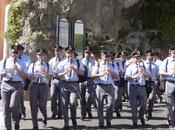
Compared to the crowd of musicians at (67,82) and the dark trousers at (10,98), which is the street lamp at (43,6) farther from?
the dark trousers at (10,98)

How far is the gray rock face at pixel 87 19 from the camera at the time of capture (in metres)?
20.6

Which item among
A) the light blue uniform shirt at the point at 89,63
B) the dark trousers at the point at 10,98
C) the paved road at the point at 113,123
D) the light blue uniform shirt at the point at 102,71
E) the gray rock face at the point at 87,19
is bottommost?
the paved road at the point at 113,123

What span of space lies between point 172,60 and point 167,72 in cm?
33

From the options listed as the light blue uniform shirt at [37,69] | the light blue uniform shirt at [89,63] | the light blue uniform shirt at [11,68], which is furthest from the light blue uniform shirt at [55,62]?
the light blue uniform shirt at [11,68]

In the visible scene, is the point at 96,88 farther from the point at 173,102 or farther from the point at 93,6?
the point at 93,6

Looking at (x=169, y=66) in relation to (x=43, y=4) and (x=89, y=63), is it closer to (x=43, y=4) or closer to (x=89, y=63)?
(x=89, y=63)

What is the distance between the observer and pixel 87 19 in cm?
2203

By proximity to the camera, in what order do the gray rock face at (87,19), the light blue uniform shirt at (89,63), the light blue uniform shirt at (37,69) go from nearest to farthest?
1. the light blue uniform shirt at (37,69)
2. the light blue uniform shirt at (89,63)
3. the gray rock face at (87,19)

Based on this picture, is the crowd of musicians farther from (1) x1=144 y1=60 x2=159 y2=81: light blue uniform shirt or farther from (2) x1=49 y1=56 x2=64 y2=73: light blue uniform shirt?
(1) x1=144 y1=60 x2=159 y2=81: light blue uniform shirt

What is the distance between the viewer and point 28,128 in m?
13.3

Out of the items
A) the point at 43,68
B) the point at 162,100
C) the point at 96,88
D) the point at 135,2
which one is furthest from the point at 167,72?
the point at 135,2

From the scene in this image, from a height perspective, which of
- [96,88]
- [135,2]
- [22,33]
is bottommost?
[96,88]

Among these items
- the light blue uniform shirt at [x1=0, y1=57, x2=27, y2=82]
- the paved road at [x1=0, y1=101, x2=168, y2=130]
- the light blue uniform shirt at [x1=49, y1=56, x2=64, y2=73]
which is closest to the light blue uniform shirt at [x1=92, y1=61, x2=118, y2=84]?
the light blue uniform shirt at [x1=49, y1=56, x2=64, y2=73]

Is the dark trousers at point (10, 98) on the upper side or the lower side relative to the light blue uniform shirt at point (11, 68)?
lower
